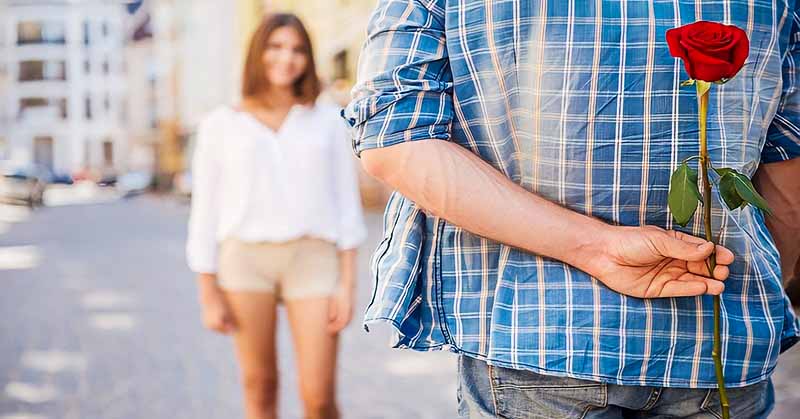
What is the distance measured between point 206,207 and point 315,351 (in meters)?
0.63

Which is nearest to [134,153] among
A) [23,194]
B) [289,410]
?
[23,194]

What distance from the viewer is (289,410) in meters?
5.41

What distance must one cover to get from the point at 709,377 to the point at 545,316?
241 mm

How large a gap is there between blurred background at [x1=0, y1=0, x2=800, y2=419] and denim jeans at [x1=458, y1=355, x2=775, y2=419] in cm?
381

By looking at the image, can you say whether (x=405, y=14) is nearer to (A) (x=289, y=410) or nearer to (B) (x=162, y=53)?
(A) (x=289, y=410)

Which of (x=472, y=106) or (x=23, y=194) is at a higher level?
(x=472, y=106)

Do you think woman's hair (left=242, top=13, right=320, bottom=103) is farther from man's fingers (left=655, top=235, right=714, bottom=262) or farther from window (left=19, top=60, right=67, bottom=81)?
window (left=19, top=60, right=67, bottom=81)

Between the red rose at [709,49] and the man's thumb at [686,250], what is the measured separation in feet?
0.72

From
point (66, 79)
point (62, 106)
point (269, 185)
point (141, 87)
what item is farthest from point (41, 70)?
point (269, 185)

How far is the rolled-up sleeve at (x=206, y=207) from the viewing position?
3.65m

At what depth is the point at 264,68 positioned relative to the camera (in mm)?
3914

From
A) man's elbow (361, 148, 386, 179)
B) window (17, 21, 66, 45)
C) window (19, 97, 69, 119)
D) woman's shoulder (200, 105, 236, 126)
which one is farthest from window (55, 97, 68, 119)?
man's elbow (361, 148, 386, 179)

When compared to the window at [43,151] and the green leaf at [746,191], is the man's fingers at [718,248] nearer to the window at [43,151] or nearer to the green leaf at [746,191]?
the green leaf at [746,191]

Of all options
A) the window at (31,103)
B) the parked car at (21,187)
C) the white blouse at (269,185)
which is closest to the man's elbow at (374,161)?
the white blouse at (269,185)
